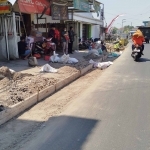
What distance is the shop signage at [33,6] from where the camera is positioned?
9859 mm

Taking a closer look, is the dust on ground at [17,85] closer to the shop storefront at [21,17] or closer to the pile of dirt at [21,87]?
the pile of dirt at [21,87]

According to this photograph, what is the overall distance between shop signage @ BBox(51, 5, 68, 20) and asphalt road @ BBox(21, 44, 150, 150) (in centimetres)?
798

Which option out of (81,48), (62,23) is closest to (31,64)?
(62,23)

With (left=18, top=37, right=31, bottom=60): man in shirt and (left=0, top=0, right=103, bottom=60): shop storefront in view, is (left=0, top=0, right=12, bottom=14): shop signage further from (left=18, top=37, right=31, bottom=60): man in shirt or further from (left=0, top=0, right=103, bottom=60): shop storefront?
(left=18, top=37, right=31, bottom=60): man in shirt

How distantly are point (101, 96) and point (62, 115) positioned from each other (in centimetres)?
162

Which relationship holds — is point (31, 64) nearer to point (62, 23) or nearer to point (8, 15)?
point (8, 15)

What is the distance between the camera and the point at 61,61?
34.2 feet

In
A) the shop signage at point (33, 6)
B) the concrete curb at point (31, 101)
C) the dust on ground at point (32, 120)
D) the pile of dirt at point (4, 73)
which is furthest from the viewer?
the shop signage at point (33, 6)

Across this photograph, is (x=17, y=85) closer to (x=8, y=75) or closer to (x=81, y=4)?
(x=8, y=75)

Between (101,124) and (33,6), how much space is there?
28.0 ft

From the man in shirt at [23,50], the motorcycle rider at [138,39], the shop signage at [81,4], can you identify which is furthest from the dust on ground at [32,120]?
the shop signage at [81,4]

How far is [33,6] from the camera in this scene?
1086 centimetres

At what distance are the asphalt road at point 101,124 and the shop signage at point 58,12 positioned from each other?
7980 mm

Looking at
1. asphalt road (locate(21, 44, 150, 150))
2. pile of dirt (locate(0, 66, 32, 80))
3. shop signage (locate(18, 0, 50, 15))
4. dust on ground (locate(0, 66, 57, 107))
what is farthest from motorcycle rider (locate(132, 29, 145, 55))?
pile of dirt (locate(0, 66, 32, 80))
